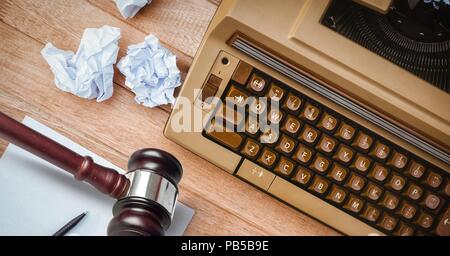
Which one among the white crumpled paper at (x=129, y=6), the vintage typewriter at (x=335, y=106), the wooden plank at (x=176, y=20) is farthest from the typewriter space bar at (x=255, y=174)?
the white crumpled paper at (x=129, y=6)

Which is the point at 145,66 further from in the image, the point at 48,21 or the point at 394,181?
the point at 394,181

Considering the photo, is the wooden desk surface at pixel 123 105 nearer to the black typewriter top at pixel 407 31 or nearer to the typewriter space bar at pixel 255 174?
the typewriter space bar at pixel 255 174

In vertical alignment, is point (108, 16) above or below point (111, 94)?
above

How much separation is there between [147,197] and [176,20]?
35cm

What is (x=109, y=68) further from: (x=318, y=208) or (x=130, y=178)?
(x=318, y=208)

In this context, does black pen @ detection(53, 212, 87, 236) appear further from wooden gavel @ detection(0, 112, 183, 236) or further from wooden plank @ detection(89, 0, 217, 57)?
wooden plank @ detection(89, 0, 217, 57)

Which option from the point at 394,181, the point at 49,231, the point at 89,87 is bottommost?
the point at 49,231

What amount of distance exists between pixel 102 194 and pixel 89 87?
195 millimetres

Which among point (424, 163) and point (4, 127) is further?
point (424, 163)

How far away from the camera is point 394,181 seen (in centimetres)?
82

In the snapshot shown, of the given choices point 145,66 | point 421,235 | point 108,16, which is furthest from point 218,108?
point 421,235

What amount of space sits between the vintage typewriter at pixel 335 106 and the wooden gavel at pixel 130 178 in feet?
0.30

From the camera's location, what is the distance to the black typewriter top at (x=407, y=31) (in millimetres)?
750

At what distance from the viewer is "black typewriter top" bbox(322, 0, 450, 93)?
0.75 m
